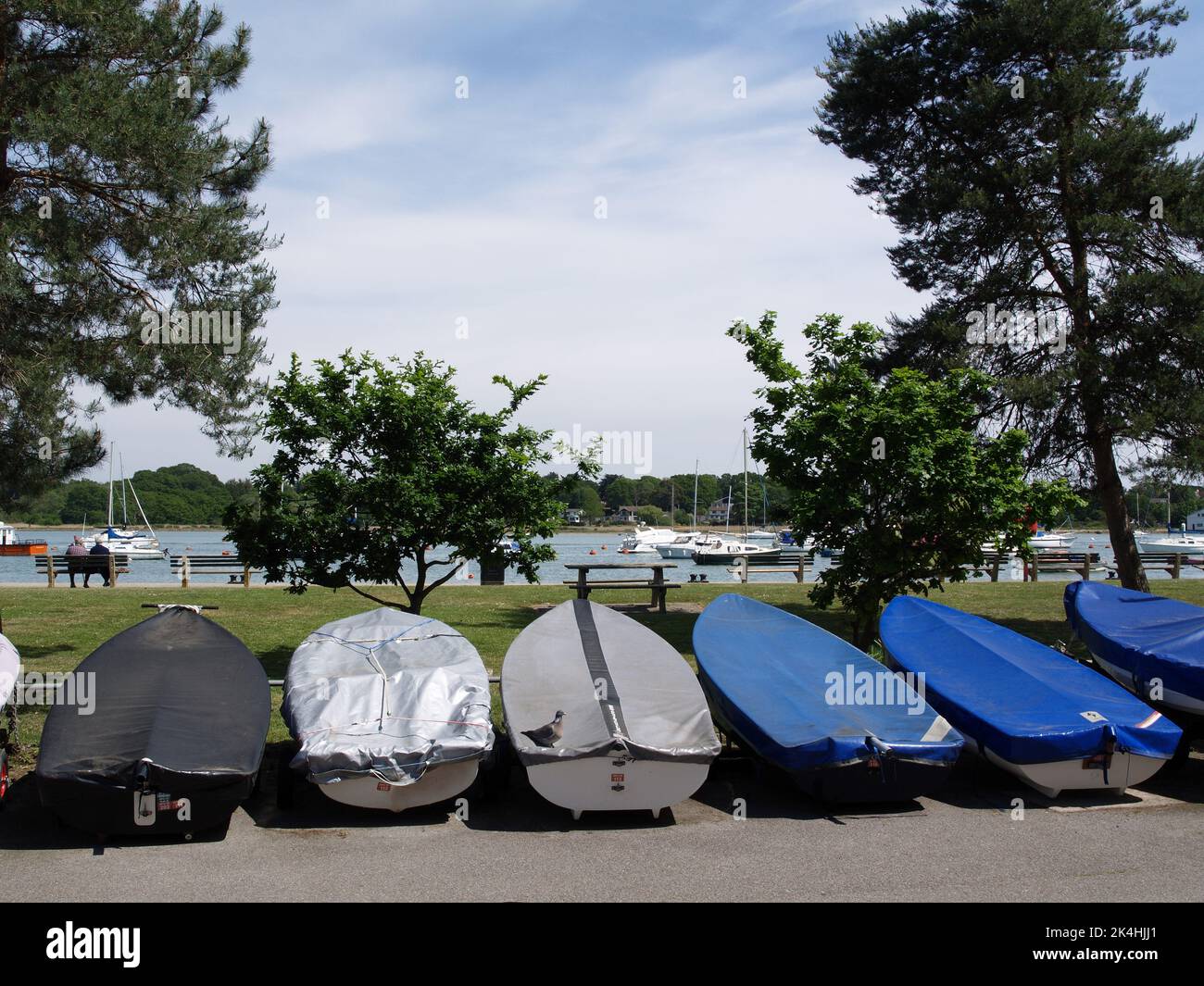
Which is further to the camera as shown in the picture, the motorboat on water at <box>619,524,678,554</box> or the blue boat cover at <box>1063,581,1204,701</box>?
the motorboat on water at <box>619,524,678,554</box>

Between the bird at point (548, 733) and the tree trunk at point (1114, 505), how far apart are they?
1356 cm

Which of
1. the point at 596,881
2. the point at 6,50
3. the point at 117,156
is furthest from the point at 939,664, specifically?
the point at 6,50

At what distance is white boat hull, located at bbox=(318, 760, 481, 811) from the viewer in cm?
704

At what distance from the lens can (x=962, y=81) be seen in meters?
17.8

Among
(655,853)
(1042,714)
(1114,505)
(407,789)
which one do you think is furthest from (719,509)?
(655,853)

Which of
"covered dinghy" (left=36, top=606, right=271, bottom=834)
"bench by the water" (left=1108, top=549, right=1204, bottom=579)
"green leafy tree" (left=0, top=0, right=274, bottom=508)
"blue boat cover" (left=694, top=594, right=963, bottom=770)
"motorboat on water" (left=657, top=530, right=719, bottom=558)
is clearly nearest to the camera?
"covered dinghy" (left=36, top=606, right=271, bottom=834)

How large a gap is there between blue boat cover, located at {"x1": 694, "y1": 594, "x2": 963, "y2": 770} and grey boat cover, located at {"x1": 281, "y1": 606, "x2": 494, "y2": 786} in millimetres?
2214

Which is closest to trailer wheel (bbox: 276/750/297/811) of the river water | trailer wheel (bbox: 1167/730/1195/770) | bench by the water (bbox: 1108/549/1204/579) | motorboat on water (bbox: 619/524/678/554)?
trailer wheel (bbox: 1167/730/1195/770)

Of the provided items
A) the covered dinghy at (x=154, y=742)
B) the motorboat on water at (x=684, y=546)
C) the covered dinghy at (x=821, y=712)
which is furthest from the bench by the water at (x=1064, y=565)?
the covered dinghy at (x=154, y=742)

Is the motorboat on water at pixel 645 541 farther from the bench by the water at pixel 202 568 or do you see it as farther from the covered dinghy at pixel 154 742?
the covered dinghy at pixel 154 742

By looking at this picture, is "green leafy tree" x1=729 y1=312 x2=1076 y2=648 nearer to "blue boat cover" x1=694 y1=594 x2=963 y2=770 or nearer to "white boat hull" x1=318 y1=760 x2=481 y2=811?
"blue boat cover" x1=694 y1=594 x2=963 y2=770

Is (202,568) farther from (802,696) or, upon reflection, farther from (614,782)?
(614,782)

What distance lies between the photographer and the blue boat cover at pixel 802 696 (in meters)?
7.49

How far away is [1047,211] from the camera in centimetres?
1730
